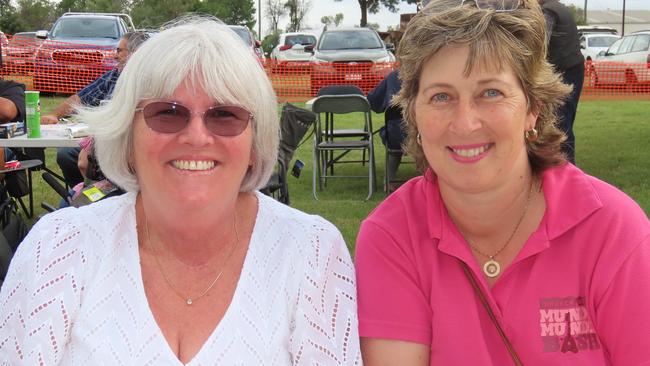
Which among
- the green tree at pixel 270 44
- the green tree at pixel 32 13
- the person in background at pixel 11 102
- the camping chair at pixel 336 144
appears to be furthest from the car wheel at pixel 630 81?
the green tree at pixel 32 13

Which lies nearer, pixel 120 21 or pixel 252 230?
pixel 252 230

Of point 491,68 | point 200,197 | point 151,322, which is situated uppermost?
point 491,68

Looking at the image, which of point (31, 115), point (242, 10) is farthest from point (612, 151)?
point (242, 10)

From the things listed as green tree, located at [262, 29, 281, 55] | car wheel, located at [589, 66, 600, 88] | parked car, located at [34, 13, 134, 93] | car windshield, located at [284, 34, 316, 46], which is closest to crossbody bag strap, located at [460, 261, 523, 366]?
parked car, located at [34, 13, 134, 93]

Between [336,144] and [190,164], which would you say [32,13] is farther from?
[190,164]

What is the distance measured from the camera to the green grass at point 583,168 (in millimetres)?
7133

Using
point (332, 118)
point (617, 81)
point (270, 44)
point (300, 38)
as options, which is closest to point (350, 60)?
point (617, 81)

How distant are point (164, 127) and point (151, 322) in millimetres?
529

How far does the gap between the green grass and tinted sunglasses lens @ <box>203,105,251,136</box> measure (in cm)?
360

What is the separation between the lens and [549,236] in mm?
2092

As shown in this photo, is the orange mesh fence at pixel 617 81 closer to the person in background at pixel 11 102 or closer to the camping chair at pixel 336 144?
the camping chair at pixel 336 144

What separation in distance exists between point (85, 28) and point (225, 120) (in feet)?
48.1

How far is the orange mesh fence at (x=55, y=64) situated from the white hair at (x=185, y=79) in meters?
11.4

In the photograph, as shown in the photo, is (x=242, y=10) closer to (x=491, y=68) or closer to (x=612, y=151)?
(x=612, y=151)
